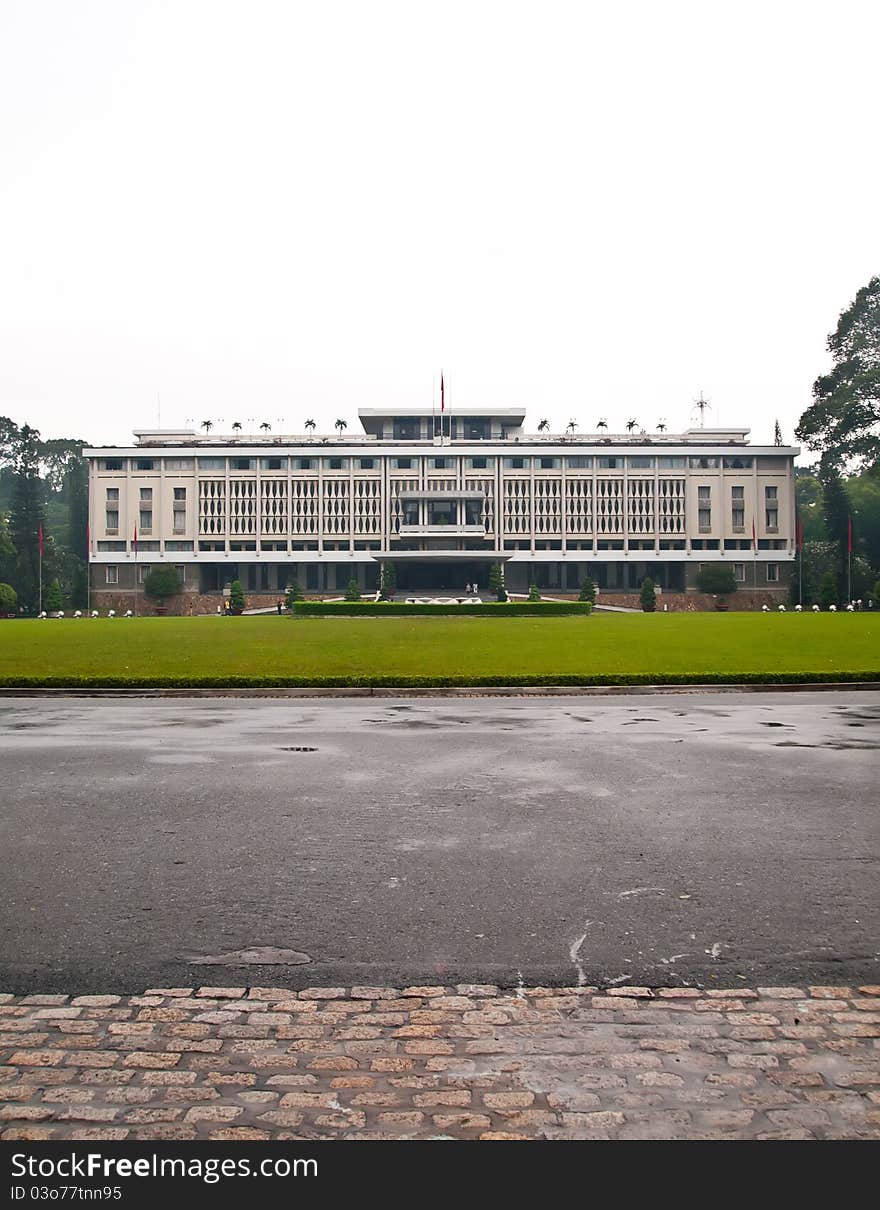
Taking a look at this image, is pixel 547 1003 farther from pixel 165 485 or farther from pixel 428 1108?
pixel 165 485

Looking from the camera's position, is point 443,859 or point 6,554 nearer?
point 443,859

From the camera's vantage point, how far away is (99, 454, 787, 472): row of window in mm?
98188

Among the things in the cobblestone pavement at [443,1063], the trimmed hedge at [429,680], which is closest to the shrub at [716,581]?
the trimmed hedge at [429,680]

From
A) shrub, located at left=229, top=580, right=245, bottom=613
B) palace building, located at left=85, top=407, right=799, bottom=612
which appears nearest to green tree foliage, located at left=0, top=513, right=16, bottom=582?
palace building, located at left=85, top=407, right=799, bottom=612

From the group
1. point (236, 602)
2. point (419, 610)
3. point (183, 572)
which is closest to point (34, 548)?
point (183, 572)

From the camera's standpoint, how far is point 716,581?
92062 millimetres

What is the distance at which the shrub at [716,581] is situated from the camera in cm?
9206

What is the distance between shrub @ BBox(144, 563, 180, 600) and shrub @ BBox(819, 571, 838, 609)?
58987mm

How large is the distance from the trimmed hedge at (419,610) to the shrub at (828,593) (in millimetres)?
28409

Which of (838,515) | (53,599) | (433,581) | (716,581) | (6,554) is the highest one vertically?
(838,515)

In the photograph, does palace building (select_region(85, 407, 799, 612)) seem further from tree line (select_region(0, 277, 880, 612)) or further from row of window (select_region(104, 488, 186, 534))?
tree line (select_region(0, 277, 880, 612))

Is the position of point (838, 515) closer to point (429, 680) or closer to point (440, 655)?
point (440, 655)

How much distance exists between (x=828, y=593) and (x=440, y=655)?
59627 millimetres

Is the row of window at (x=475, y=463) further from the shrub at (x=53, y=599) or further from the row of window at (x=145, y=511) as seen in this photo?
the shrub at (x=53, y=599)
